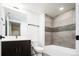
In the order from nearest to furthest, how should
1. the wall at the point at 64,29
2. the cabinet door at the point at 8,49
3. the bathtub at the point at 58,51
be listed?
1. the cabinet door at the point at 8,49
2. the bathtub at the point at 58,51
3. the wall at the point at 64,29

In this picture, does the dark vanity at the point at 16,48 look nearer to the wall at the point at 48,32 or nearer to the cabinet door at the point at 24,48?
the cabinet door at the point at 24,48

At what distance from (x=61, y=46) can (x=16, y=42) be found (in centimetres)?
115

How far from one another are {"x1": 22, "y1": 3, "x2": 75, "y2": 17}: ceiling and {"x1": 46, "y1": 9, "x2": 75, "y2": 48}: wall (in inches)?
5.1

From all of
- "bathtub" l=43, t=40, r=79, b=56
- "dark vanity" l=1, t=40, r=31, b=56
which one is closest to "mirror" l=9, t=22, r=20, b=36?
"dark vanity" l=1, t=40, r=31, b=56

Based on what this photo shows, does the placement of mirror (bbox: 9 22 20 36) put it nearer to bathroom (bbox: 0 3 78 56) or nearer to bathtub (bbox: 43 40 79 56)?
bathroom (bbox: 0 3 78 56)

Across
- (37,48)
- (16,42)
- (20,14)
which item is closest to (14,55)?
(16,42)

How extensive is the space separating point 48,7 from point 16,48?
122cm

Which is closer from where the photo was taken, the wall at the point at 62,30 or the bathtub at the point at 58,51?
the bathtub at the point at 58,51

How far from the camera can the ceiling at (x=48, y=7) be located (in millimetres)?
1830

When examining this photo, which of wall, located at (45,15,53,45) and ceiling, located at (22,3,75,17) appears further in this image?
wall, located at (45,15,53,45)

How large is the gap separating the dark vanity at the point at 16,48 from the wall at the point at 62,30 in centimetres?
55

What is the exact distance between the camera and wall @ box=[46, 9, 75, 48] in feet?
6.45

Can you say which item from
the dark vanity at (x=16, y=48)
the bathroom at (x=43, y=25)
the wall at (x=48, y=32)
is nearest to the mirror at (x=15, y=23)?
the bathroom at (x=43, y=25)

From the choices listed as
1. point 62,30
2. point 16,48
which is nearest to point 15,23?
point 16,48
